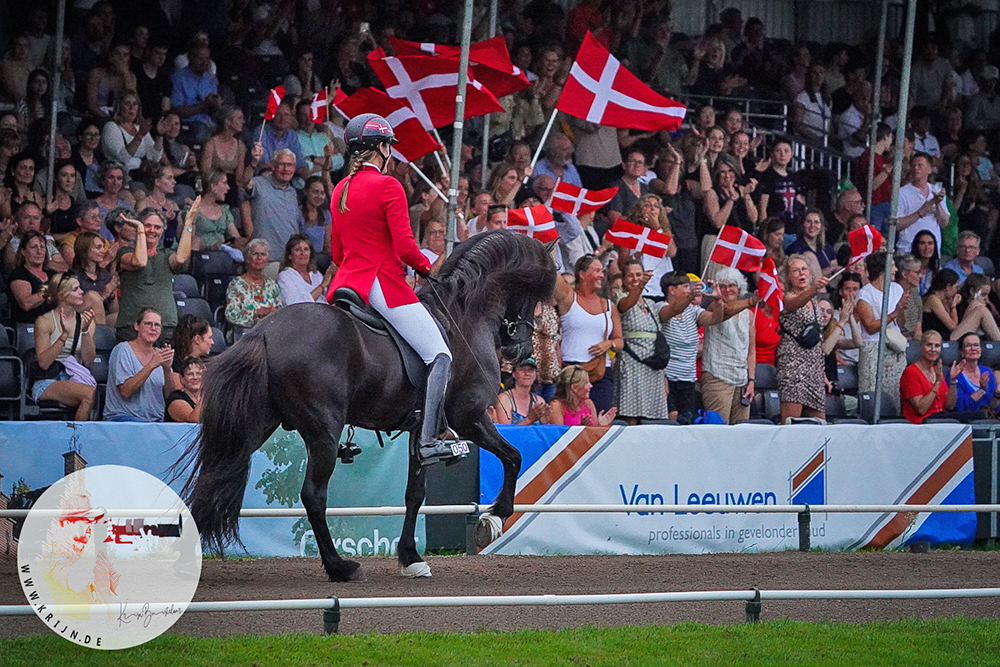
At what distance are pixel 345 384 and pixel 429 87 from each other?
531cm

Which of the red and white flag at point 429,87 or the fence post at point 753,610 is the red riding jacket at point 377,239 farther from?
the red and white flag at point 429,87

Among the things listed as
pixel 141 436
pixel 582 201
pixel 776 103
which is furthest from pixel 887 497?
pixel 776 103

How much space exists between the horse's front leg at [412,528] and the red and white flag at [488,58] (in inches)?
204

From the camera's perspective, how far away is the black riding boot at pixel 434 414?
9.30m

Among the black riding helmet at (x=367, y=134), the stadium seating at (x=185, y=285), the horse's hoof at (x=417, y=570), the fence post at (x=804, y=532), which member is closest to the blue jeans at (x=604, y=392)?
the fence post at (x=804, y=532)

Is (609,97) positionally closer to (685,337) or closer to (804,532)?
(685,337)

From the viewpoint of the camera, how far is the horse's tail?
889 cm

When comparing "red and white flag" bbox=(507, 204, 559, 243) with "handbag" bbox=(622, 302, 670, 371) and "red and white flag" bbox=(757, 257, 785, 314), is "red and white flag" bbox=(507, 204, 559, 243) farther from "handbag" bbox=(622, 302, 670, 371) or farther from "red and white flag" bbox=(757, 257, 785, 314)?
"red and white flag" bbox=(757, 257, 785, 314)

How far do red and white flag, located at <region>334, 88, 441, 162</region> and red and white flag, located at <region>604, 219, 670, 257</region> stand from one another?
236 centimetres

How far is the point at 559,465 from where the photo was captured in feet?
41.0

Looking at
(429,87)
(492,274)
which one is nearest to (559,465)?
(492,274)

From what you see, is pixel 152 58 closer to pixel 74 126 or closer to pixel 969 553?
pixel 74 126

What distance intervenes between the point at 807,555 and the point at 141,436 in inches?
230

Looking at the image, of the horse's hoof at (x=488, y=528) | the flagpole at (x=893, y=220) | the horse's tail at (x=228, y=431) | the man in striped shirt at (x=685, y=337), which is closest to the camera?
the horse's tail at (x=228, y=431)
